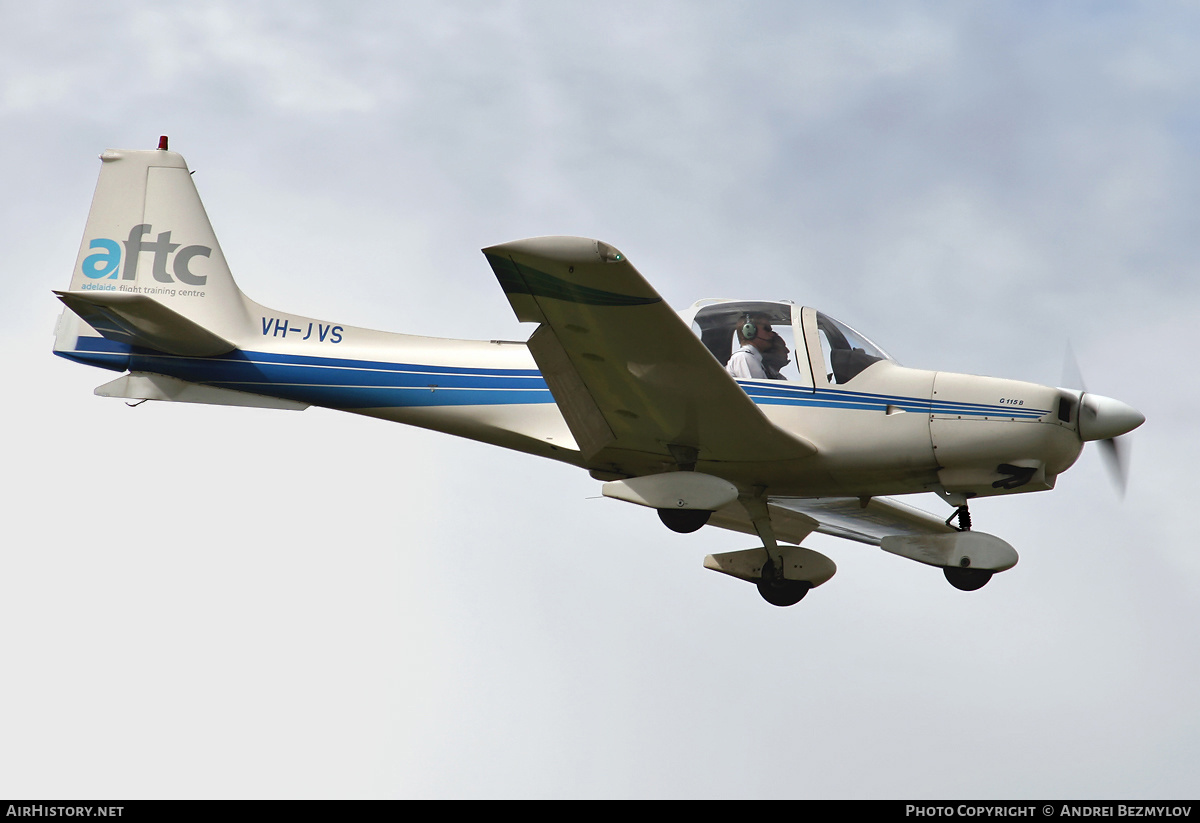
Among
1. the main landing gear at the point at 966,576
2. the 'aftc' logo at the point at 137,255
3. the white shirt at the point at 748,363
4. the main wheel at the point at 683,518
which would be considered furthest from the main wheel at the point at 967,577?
the 'aftc' logo at the point at 137,255

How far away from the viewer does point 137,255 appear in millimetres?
13703

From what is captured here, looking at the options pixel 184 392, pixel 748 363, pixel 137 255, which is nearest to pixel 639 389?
pixel 748 363

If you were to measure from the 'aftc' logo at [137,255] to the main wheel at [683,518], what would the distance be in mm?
5676

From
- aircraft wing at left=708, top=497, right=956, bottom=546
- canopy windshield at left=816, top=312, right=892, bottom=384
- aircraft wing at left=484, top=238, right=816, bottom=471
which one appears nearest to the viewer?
aircraft wing at left=484, top=238, right=816, bottom=471

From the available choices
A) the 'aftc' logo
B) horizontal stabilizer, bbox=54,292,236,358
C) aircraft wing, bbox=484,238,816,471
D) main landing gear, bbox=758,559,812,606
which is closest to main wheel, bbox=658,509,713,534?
aircraft wing, bbox=484,238,816,471

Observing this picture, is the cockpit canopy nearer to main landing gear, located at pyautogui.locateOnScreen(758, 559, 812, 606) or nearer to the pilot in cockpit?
the pilot in cockpit

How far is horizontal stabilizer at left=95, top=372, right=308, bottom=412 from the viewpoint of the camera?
12.9m

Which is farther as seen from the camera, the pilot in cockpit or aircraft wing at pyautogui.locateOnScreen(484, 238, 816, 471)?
the pilot in cockpit

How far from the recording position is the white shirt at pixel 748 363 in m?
11.3

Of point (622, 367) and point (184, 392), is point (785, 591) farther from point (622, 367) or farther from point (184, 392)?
point (184, 392)

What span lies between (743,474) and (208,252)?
6.15 meters

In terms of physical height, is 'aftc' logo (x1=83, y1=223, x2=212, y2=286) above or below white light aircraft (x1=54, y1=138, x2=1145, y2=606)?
above

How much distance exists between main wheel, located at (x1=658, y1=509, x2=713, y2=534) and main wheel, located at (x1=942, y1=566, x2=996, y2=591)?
217 centimetres
